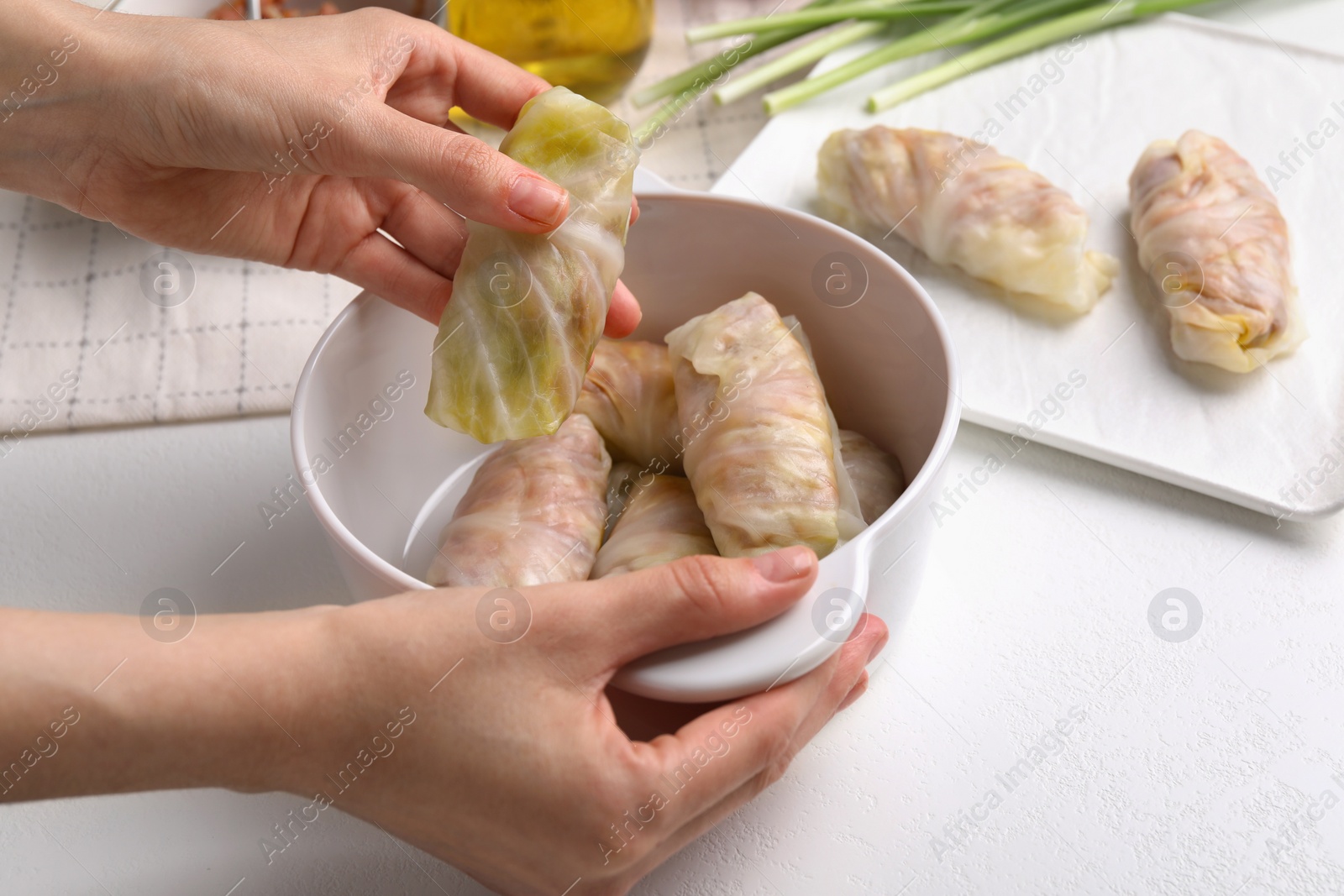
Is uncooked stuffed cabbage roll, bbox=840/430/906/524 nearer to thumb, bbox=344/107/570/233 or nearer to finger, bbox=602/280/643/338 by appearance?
finger, bbox=602/280/643/338

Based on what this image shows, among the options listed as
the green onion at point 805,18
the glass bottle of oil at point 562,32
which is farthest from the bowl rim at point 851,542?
the green onion at point 805,18

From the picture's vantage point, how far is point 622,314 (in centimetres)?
145

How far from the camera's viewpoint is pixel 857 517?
3.99ft

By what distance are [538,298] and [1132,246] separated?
111 centimetres

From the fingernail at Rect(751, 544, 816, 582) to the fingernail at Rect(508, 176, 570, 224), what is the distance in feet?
1.44

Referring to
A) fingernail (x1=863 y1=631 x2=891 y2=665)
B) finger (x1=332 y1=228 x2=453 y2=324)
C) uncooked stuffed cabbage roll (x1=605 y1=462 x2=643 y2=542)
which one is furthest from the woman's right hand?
finger (x1=332 y1=228 x2=453 y2=324)

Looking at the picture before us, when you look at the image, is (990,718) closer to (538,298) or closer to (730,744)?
(730,744)

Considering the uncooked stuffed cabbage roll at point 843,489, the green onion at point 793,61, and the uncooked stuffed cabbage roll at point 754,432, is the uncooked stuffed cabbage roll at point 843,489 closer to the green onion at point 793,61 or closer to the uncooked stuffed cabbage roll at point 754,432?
the uncooked stuffed cabbage roll at point 754,432

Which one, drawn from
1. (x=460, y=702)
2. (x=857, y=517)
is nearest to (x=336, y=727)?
(x=460, y=702)

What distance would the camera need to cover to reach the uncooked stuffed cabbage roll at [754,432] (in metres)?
1.16

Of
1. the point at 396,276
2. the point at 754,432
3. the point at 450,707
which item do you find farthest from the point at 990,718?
the point at 396,276

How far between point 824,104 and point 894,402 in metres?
0.95

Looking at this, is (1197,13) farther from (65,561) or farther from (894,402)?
(65,561)

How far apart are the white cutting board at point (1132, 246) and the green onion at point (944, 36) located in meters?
0.04
